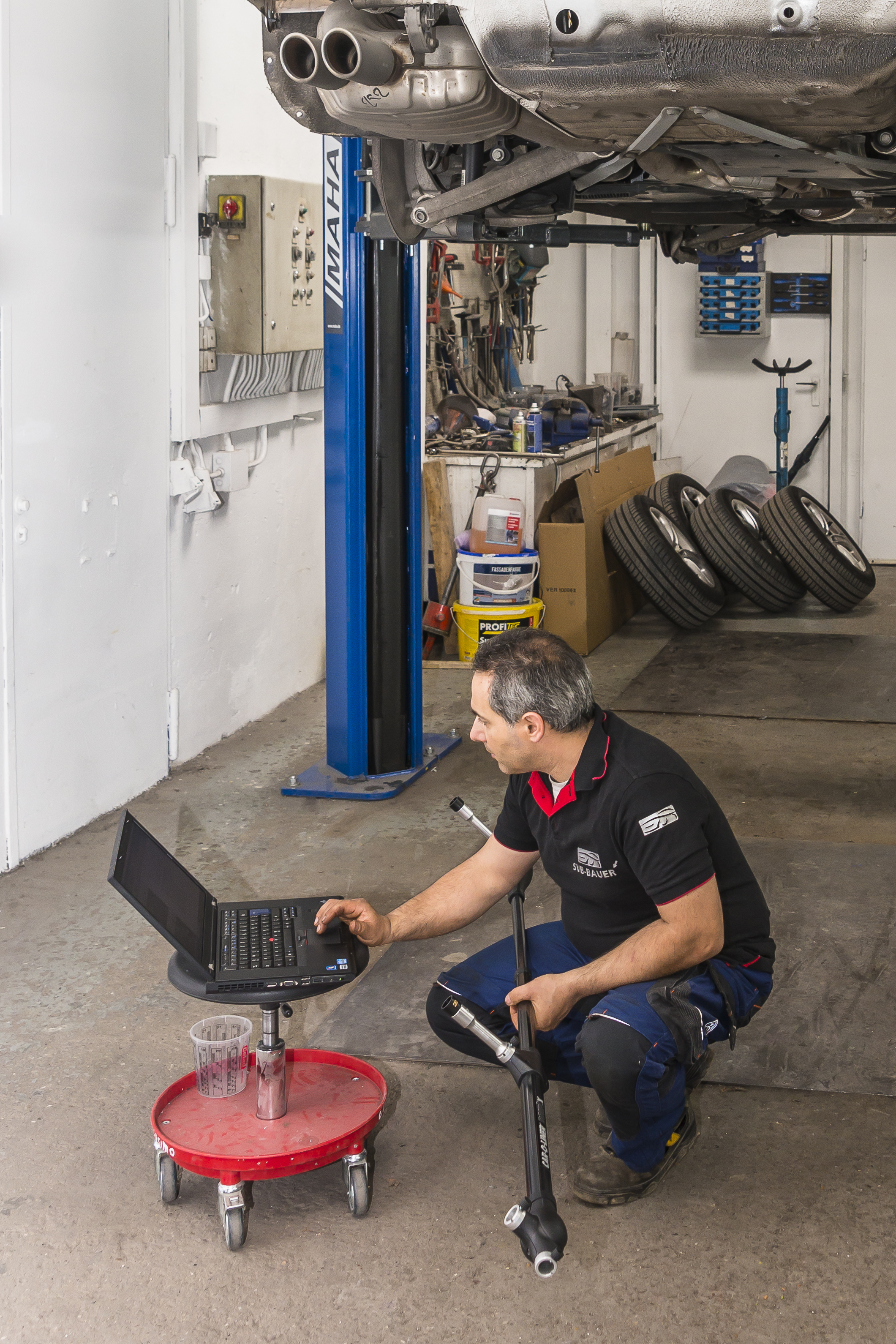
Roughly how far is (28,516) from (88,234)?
867mm

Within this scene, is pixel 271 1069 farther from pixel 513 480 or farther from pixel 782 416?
pixel 782 416

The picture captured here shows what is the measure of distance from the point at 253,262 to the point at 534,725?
9.33 feet

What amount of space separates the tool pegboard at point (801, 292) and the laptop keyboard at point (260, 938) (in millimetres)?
7493

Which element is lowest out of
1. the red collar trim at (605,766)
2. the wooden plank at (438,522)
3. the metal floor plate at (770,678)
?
the metal floor plate at (770,678)

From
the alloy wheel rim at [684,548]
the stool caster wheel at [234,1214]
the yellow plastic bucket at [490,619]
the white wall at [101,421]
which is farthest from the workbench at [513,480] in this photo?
the stool caster wheel at [234,1214]

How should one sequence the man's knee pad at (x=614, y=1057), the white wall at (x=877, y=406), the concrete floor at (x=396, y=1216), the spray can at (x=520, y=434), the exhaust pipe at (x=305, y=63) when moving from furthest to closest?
the white wall at (x=877, y=406)
the spray can at (x=520, y=434)
the exhaust pipe at (x=305, y=63)
the man's knee pad at (x=614, y=1057)
the concrete floor at (x=396, y=1216)

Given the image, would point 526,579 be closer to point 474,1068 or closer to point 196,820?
point 196,820

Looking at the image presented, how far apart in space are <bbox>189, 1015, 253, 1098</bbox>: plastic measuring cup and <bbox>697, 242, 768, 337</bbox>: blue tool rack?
7.27 metres

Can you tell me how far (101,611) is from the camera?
13.4 ft

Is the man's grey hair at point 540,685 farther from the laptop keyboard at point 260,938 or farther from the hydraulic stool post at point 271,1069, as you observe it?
the hydraulic stool post at point 271,1069

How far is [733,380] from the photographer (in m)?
9.07

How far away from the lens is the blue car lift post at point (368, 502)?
4285 mm

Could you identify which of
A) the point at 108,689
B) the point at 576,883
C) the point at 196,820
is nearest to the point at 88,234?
the point at 108,689

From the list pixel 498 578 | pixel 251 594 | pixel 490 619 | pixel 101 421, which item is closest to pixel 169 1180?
pixel 101 421
